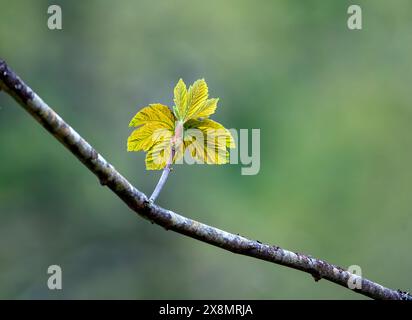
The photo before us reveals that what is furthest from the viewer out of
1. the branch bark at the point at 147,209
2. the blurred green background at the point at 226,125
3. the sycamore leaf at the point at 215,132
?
the blurred green background at the point at 226,125

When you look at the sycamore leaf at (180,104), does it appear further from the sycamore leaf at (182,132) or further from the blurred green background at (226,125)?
the blurred green background at (226,125)

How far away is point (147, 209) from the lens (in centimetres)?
98

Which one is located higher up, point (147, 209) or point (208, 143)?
point (208, 143)

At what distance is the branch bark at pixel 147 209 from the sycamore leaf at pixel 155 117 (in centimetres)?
16

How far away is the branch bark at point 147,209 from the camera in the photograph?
838 millimetres

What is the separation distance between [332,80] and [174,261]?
3.00 meters

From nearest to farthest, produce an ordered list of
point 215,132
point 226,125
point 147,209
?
1. point 147,209
2. point 215,132
3. point 226,125

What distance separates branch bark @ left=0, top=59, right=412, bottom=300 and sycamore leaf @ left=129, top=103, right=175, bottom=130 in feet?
0.52

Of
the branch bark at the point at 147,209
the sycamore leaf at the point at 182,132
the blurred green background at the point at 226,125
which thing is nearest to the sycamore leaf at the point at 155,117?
the sycamore leaf at the point at 182,132

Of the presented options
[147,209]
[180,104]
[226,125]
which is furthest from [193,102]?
[226,125]

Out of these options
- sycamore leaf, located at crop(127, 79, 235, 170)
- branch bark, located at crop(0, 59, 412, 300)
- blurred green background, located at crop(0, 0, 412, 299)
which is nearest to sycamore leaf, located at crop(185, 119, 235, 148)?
A: sycamore leaf, located at crop(127, 79, 235, 170)

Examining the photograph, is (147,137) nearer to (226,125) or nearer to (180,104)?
(180,104)

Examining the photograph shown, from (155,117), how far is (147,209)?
0.61 feet
